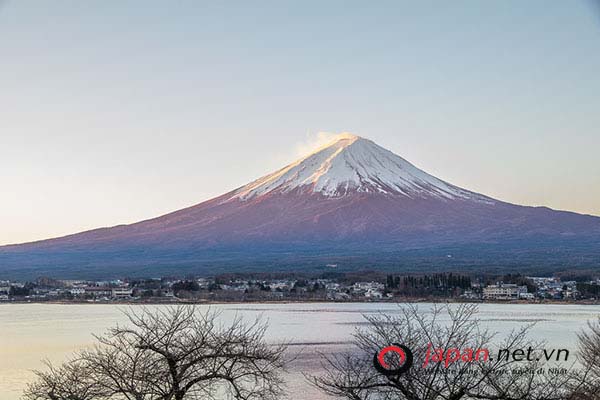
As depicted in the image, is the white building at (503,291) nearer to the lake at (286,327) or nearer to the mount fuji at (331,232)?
the lake at (286,327)

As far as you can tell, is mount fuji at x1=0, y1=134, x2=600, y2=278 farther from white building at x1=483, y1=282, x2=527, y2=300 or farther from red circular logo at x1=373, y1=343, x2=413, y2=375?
red circular logo at x1=373, y1=343, x2=413, y2=375

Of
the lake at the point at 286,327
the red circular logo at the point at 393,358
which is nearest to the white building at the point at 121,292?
the lake at the point at 286,327

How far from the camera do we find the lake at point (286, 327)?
12.0m

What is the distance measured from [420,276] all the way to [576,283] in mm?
4916

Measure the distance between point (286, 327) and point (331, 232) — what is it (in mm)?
32775

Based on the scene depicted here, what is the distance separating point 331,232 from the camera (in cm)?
5172

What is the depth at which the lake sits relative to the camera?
474 inches

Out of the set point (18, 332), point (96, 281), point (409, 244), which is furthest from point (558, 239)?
point (18, 332)

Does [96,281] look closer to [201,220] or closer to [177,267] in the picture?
[177,267]

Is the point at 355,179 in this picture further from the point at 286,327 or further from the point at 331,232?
the point at 286,327

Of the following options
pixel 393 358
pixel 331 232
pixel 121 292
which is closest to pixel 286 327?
pixel 393 358

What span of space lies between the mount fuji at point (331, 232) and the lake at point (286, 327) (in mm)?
14050

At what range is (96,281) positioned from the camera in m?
39.1

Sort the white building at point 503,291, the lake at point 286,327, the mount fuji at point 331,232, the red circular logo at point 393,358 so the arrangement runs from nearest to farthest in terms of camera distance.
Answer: the red circular logo at point 393,358 < the lake at point 286,327 < the white building at point 503,291 < the mount fuji at point 331,232
